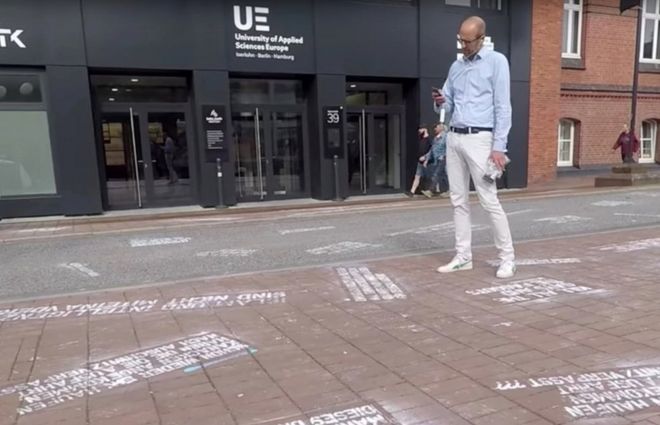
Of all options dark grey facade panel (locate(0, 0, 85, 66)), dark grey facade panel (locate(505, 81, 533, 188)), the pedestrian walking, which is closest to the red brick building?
dark grey facade panel (locate(505, 81, 533, 188))

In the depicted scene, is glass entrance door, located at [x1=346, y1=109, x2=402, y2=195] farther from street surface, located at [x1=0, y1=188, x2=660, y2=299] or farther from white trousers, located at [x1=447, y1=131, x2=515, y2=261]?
white trousers, located at [x1=447, y1=131, x2=515, y2=261]

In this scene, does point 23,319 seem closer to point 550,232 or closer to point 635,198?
point 550,232

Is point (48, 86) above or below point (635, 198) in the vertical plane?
above

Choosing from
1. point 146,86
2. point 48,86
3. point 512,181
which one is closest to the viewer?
point 48,86

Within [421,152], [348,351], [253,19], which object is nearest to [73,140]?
[253,19]

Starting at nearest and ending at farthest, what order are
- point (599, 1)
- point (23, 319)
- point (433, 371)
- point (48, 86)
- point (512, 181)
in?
1. point (433, 371)
2. point (23, 319)
3. point (48, 86)
4. point (512, 181)
5. point (599, 1)

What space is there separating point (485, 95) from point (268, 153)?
875 centimetres

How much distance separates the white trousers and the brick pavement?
39 cm

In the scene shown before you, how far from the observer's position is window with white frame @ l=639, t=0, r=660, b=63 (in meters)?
19.1

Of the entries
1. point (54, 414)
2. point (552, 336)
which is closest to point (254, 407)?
point (54, 414)

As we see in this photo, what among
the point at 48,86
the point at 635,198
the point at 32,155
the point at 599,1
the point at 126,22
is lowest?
the point at 635,198

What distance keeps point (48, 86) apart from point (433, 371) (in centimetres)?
1064

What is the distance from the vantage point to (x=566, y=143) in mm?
18484

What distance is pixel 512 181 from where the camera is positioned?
591 inches
